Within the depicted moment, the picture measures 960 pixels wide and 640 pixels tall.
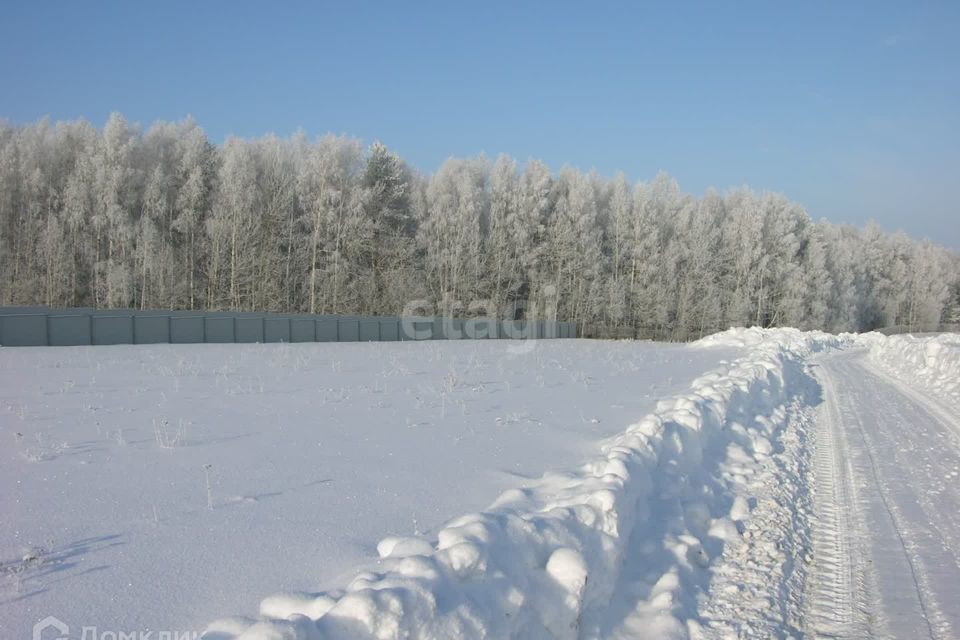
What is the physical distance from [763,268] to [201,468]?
56945 millimetres

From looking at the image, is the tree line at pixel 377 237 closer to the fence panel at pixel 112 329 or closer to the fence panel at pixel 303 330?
the fence panel at pixel 303 330

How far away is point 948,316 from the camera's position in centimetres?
8256

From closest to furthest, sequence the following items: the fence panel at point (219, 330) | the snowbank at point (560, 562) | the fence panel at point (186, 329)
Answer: the snowbank at point (560, 562) → the fence panel at point (186, 329) → the fence panel at point (219, 330)

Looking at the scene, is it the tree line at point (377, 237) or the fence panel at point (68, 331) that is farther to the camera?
the tree line at point (377, 237)

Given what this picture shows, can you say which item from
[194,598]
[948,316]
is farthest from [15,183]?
[948,316]

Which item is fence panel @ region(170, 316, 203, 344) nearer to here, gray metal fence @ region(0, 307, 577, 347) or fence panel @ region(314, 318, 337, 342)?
gray metal fence @ region(0, 307, 577, 347)

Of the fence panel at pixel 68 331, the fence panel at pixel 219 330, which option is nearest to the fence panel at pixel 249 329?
the fence panel at pixel 219 330

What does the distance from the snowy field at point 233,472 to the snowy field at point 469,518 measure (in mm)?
30

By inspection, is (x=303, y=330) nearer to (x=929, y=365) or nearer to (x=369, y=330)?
(x=369, y=330)

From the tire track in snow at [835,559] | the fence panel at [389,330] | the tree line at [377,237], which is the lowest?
the tire track in snow at [835,559]

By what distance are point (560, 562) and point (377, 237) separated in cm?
4272

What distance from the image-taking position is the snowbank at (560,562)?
3.08 metres

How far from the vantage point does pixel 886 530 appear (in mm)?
5688

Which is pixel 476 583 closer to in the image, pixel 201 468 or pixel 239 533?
pixel 239 533
